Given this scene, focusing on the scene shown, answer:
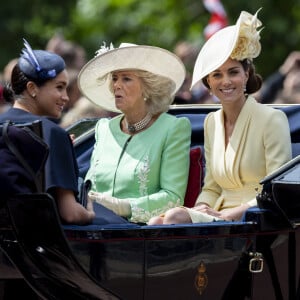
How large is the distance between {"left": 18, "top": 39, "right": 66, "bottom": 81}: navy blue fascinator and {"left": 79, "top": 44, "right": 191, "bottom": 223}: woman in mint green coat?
26.6 inches

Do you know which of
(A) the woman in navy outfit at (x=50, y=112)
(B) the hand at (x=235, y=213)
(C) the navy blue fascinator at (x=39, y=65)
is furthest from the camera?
(B) the hand at (x=235, y=213)

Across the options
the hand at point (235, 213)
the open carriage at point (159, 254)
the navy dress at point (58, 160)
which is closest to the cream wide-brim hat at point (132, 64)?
the hand at point (235, 213)

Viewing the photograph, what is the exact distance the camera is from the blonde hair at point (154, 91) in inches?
283

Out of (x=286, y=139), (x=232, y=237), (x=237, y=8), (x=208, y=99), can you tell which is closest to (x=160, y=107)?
(x=286, y=139)

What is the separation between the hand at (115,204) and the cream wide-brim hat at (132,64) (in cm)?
75

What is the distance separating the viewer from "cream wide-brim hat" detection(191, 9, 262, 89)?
6.92 meters

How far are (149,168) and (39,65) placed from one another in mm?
900

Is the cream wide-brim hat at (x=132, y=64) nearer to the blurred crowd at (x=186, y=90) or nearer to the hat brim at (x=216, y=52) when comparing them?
the hat brim at (x=216, y=52)

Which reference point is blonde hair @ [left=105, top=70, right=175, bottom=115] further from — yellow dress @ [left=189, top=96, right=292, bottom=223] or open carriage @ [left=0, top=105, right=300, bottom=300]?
open carriage @ [left=0, top=105, right=300, bottom=300]

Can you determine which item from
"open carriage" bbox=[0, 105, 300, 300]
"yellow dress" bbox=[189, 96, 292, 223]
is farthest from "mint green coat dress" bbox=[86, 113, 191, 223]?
"open carriage" bbox=[0, 105, 300, 300]

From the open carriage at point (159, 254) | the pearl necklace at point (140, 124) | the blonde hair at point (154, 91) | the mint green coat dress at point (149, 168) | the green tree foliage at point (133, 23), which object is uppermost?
the green tree foliage at point (133, 23)

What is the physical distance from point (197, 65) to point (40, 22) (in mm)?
10456

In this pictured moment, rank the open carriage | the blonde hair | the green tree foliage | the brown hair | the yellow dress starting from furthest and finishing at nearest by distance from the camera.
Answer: the green tree foliage → the blonde hair → the brown hair → the yellow dress → the open carriage

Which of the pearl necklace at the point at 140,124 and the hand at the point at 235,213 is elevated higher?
the pearl necklace at the point at 140,124
